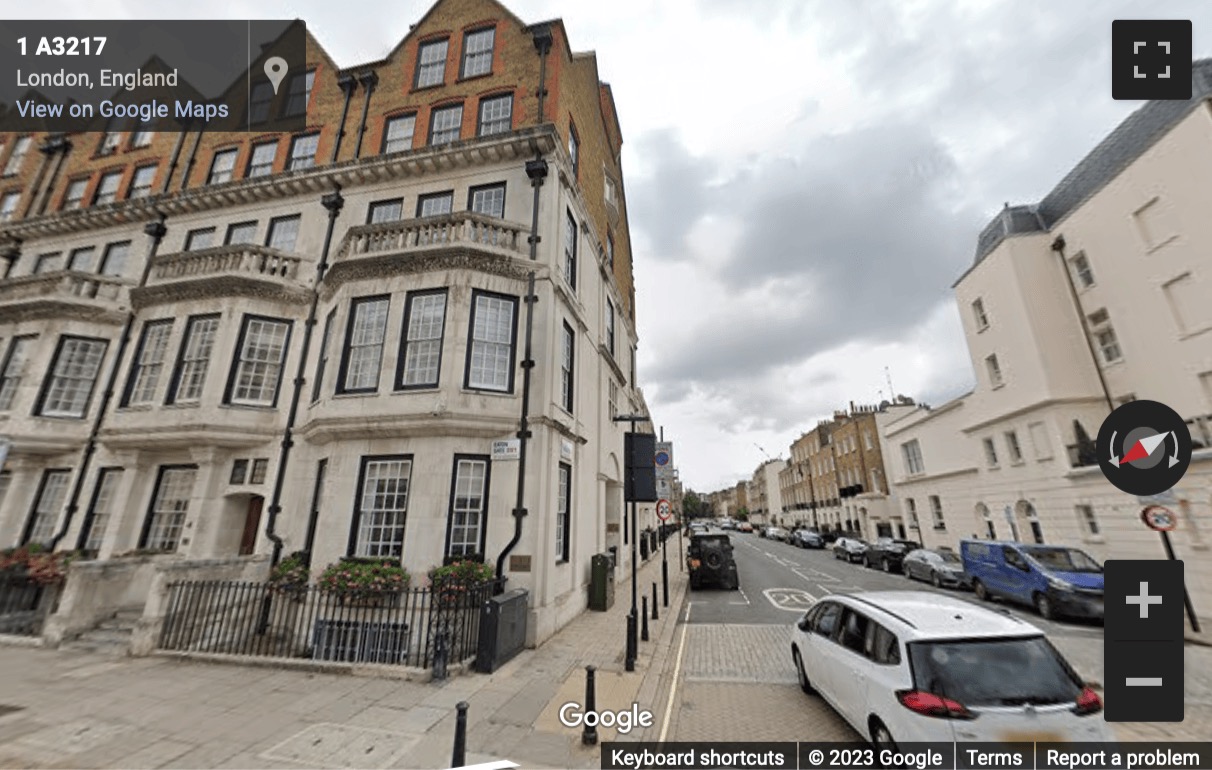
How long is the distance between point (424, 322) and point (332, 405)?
2983 millimetres

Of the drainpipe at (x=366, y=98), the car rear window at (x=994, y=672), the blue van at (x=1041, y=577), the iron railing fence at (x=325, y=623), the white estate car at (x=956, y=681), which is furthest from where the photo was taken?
the drainpipe at (x=366, y=98)

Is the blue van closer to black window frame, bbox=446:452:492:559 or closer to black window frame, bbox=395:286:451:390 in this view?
black window frame, bbox=446:452:492:559

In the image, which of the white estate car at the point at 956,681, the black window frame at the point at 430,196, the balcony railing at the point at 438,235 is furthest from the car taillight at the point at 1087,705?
the black window frame at the point at 430,196

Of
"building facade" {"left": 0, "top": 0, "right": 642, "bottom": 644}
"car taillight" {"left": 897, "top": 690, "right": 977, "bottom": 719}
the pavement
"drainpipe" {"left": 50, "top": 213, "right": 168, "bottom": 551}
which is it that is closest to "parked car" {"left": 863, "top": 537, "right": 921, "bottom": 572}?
"building facade" {"left": 0, "top": 0, "right": 642, "bottom": 644}

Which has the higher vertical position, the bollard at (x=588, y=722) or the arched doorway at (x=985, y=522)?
the arched doorway at (x=985, y=522)

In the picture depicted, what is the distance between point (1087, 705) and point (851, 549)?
27.0 m

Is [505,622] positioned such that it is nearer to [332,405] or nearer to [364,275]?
[332,405]

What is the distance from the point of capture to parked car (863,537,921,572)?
76.5 feet

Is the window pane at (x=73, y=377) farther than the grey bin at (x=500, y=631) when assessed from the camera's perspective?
Yes

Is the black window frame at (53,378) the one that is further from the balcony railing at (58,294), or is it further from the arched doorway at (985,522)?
the arched doorway at (985,522)

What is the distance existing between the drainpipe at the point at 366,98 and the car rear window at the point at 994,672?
19460mm

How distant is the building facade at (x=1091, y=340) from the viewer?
14484 millimetres

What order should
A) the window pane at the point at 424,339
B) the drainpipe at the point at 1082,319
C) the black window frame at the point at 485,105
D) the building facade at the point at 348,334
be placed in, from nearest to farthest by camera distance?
the building facade at the point at 348,334, the window pane at the point at 424,339, the black window frame at the point at 485,105, the drainpipe at the point at 1082,319

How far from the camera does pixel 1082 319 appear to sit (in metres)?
19.2
